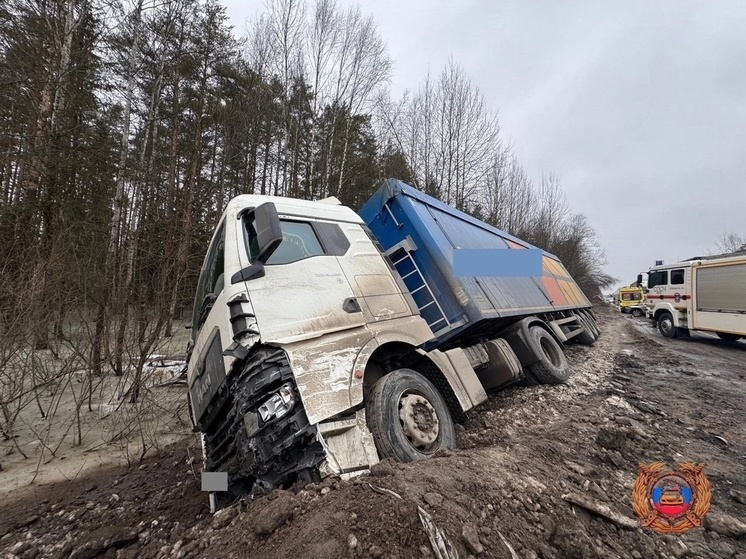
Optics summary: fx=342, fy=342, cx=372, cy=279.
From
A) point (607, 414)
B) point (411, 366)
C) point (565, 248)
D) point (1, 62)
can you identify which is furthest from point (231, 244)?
point (565, 248)

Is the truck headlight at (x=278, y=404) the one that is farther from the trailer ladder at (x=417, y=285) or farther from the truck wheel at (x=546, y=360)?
the truck wheel at (x=546, y=360)

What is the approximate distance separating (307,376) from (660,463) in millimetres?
2883

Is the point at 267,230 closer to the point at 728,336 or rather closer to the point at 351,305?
the point at 351,305

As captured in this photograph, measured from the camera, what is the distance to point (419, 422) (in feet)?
8.55

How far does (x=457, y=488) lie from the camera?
1886 mm

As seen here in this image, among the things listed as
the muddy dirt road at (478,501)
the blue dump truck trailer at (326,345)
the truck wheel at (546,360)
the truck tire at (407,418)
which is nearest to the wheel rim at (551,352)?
the truck wheel at (546,360)

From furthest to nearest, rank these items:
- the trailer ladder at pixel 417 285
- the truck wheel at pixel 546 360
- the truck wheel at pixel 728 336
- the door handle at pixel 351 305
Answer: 1. the truck wheel at pixel 728 336
2. the truck wheel at pixel 546 360
3. the trailer ladder at pixel 417 285
4. the door handle at pixel 351 305

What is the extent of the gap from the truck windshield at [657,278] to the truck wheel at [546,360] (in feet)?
35.0

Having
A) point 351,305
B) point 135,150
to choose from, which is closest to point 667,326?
point 351,305

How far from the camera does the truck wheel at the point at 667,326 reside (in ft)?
39.9

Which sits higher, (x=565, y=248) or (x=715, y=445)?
(x=565, y=248)

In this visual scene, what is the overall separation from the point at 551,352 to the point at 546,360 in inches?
25.4

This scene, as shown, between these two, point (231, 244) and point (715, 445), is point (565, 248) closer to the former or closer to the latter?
point (715, 445)

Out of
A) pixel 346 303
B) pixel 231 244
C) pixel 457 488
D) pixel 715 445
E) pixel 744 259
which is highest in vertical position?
pixel 744 259
